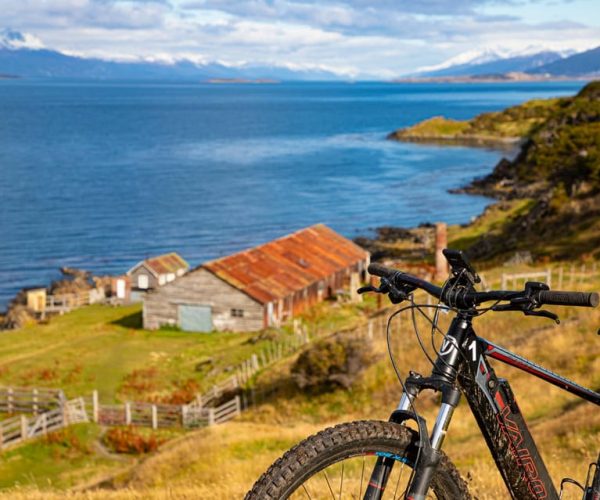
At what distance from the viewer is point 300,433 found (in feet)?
67.3

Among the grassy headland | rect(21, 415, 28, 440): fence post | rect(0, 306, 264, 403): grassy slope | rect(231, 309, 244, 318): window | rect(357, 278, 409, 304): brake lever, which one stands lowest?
rect(0, 306, 264, 403): grassy slope

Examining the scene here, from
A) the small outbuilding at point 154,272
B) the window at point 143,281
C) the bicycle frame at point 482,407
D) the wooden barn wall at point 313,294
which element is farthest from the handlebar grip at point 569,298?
the window at point 143,281

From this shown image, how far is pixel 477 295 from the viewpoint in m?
4.04

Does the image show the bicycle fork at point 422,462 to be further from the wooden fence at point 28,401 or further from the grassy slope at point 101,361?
the wooden fence at point 28,401

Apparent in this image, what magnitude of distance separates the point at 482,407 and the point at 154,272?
5071 cm

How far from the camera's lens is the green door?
47.0 metres

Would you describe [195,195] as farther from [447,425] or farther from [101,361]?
[447,425]

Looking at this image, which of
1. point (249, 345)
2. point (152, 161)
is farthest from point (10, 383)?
point (152, 161)

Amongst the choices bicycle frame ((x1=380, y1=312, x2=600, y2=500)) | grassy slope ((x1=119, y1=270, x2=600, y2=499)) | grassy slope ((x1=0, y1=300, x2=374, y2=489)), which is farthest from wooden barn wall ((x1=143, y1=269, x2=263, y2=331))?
bicycle frame ((x1=380, y1=312, x2=600, y2=500))

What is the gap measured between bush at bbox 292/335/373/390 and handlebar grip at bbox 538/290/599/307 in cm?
2524

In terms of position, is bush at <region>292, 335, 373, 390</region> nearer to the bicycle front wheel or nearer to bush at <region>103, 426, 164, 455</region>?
bush at <region>103, 426, 164, 455</region>

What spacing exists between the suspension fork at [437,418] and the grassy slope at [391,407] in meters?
1.77

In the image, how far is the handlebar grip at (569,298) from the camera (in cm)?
382

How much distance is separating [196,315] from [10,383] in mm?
13004
